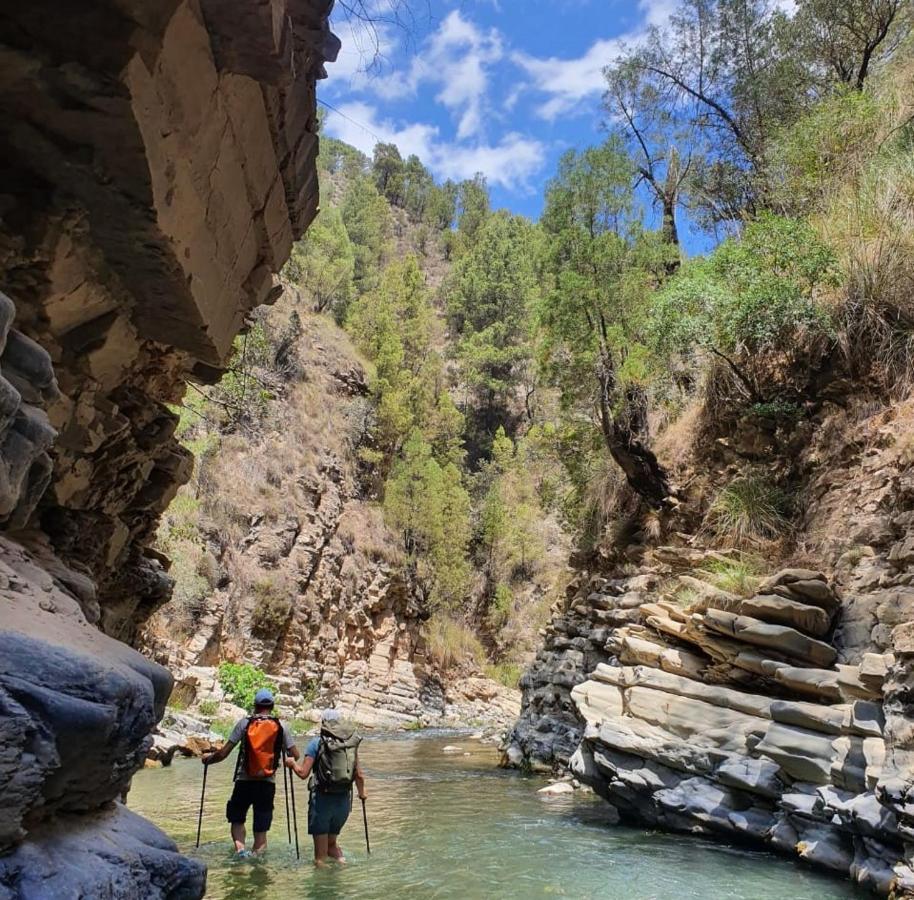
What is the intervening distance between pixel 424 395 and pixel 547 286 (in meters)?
19.7

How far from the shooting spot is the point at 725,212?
17.2m

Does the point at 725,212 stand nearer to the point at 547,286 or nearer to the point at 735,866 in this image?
the point at 547,286

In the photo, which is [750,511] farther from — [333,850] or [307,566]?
[307,566]

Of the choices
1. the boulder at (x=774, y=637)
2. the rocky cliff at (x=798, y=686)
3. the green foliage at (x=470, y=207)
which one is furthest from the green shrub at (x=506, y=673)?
the green foliage at (x=470, y=207)

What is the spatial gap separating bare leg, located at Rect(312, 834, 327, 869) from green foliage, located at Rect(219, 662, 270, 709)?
1281 centimetres

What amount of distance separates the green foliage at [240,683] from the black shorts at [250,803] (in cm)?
1245

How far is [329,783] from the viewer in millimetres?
6656

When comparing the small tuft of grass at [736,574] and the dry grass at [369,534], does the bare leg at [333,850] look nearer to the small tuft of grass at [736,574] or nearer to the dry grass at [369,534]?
the small tuft of grass at [736,574]

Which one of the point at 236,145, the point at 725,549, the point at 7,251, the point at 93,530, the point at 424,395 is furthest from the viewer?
the point at 424,395

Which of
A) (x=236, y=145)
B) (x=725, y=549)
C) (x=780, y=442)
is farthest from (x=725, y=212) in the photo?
(x=236, y=145)

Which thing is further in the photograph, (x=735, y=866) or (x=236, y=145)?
(x=735, y=866)

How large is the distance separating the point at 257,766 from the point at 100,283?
189 inches

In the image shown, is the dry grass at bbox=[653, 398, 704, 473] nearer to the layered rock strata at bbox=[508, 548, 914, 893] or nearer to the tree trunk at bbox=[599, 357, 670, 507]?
the tree trunk at bbox=[599, 357, 670, 507]

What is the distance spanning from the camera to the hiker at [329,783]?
6.66 metres
